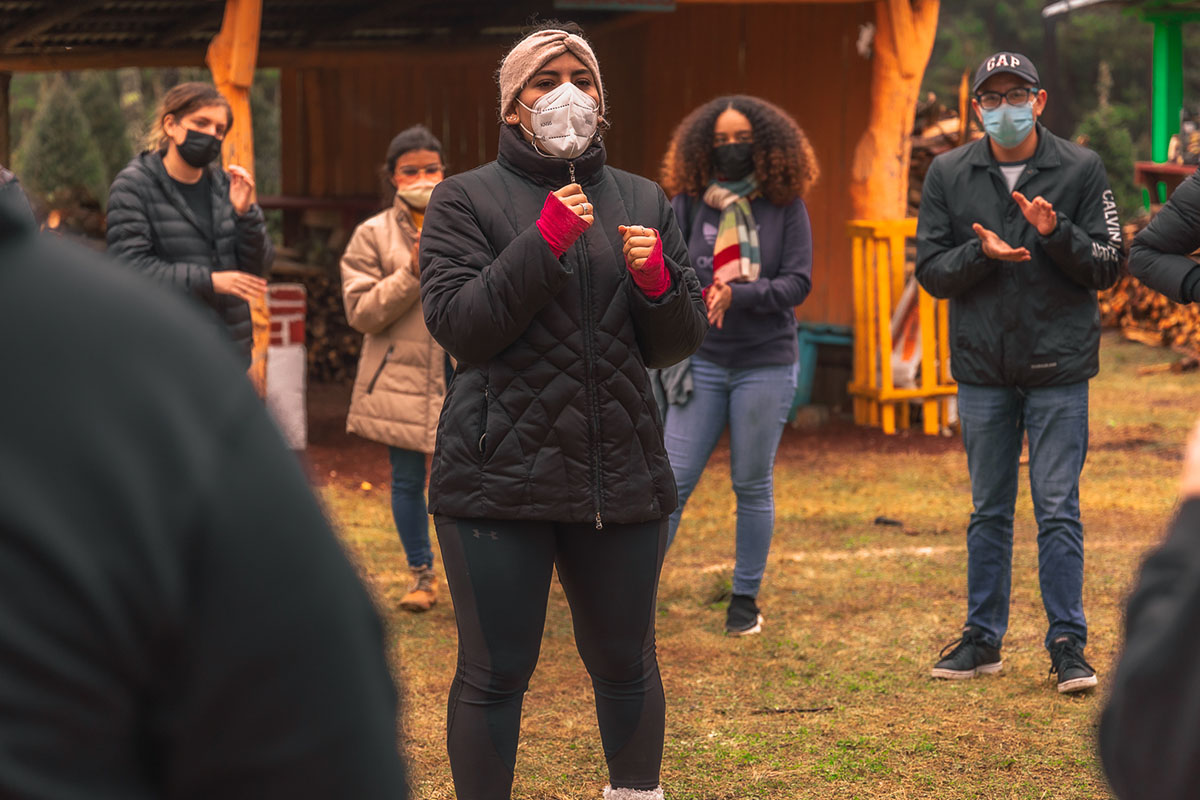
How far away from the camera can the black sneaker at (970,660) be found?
4.74 metres

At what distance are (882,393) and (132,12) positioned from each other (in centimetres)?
690

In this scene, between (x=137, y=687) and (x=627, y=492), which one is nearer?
(x=137, y=687)

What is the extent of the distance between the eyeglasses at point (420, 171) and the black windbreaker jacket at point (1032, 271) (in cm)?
196

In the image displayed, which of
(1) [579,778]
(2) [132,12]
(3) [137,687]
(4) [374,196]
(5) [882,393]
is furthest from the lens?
(4) [374,196]

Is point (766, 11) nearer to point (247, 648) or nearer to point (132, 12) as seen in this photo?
point (132, 12)

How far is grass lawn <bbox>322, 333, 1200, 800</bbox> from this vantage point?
400cm

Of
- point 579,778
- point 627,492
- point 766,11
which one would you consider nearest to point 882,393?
point 766,11

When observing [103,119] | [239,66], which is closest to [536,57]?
[239,66]

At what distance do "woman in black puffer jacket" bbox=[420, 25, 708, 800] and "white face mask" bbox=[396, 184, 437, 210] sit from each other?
2.11 meters

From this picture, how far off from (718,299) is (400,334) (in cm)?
125

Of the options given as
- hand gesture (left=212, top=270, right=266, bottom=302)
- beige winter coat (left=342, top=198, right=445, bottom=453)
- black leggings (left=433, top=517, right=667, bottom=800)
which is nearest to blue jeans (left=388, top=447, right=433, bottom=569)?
beige winter coat (left=342, top=198, right=445, bottom=453)

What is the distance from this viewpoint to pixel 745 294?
516cm

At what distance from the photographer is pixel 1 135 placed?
1170 centimetres

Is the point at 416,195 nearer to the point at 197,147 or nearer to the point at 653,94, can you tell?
the point at 197,147
